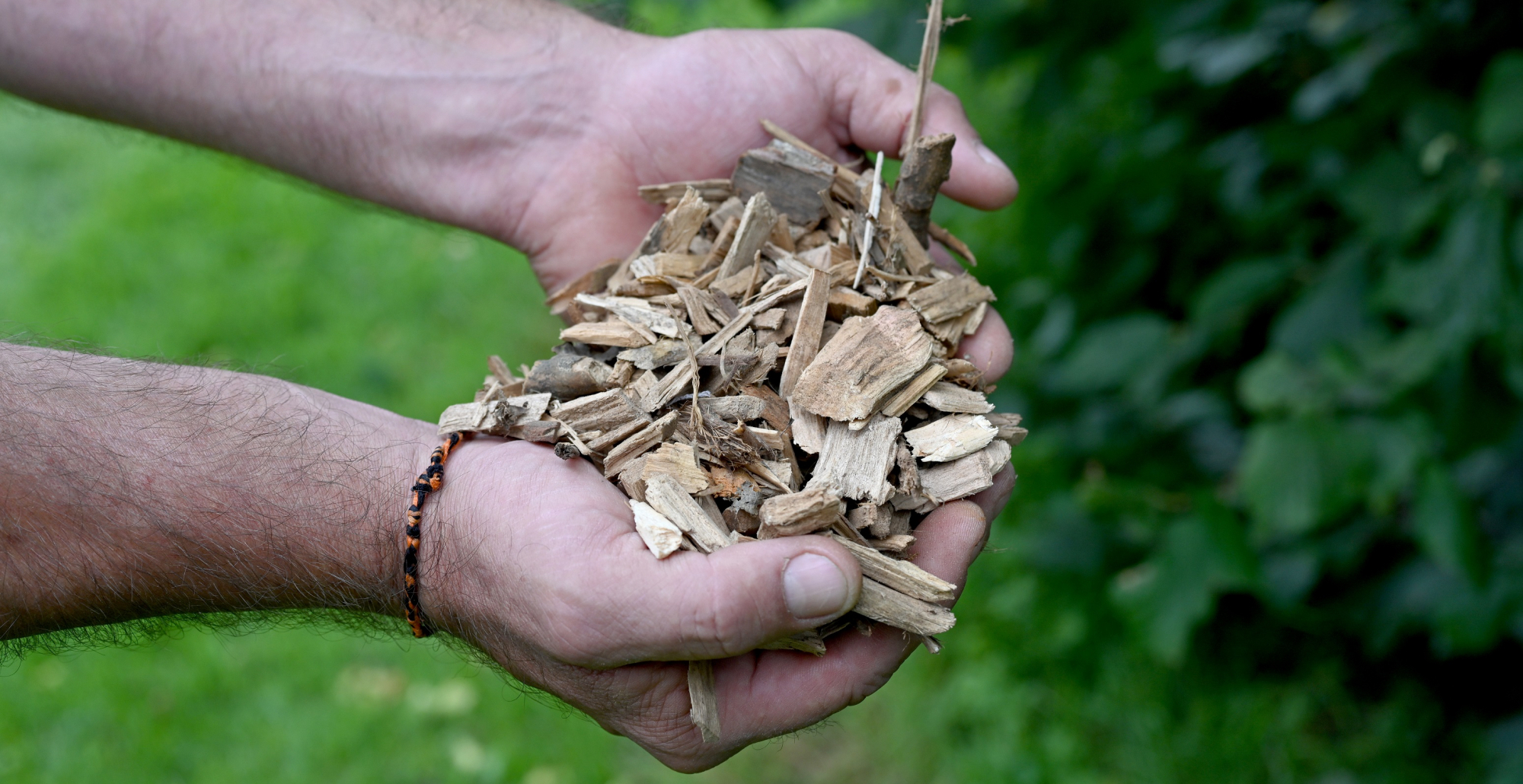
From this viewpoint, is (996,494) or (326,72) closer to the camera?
(996,494)

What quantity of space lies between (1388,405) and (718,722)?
158 centimetres

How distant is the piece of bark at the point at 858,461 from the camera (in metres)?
1.64

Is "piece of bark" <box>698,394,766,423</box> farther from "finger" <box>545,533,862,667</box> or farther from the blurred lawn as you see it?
the blurred lawn

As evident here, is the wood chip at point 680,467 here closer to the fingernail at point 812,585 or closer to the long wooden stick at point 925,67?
the fingernail at point 812,585

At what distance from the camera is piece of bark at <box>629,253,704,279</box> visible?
202 centimetres

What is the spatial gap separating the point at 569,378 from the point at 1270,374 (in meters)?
1.52

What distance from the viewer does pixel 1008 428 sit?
5.96 feet

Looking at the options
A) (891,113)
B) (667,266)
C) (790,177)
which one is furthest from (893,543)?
(891,113)

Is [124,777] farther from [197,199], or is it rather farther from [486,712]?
[197,199]

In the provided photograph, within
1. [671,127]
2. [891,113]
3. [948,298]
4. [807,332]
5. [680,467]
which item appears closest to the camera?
[680,467]

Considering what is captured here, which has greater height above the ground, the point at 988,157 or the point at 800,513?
the point at 988,157

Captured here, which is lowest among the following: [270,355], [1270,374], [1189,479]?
[270,355]

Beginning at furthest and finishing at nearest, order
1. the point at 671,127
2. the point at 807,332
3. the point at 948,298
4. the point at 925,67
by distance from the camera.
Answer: the point at 671,127, the point at 925,67, the point at 948,298, the point at 807,332

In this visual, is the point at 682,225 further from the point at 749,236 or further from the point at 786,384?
the point at 786,384
